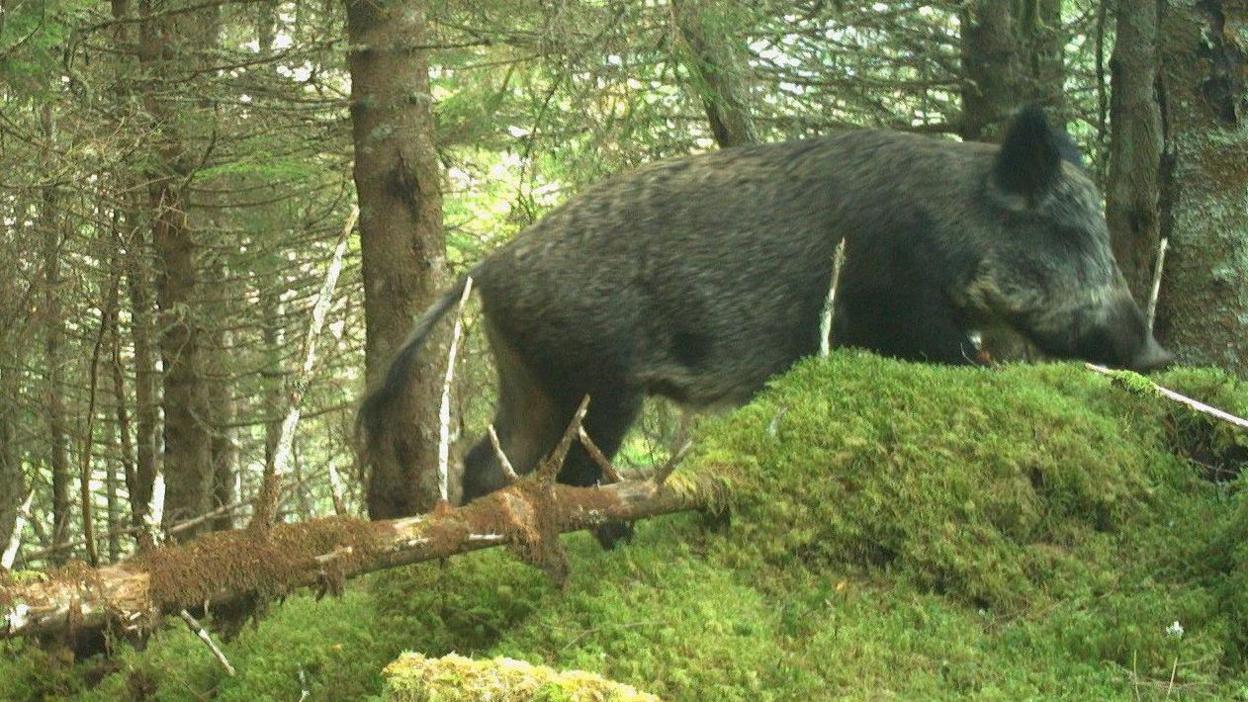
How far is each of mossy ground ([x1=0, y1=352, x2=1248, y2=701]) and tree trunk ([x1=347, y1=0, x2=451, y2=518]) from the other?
2.55 metres

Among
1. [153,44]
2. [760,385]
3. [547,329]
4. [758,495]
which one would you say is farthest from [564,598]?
[153,44]

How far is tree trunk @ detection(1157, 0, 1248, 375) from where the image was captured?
5.61 meters

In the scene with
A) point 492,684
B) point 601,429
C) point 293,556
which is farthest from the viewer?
point 601,429

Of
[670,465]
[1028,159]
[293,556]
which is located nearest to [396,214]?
[1028,159]

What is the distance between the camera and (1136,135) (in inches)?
239

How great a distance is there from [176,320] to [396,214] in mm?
3448

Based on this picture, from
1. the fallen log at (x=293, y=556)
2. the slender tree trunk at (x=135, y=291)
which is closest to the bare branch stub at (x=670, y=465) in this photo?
the fallen log at (x=293, y=556)

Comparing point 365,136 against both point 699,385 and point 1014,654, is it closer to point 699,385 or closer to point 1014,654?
point 699,385

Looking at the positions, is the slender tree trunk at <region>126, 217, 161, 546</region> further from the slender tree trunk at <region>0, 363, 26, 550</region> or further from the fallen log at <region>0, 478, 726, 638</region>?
the fallen log at <region>0, 478, 726, 638</region>

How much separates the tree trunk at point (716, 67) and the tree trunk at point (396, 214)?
5.28 feet

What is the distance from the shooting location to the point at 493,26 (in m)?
8.33

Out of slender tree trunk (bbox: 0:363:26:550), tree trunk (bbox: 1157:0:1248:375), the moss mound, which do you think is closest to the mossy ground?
the moss mound

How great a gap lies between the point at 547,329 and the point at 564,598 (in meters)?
2.28

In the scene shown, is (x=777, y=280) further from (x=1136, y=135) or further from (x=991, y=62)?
(x=991, y=62)
